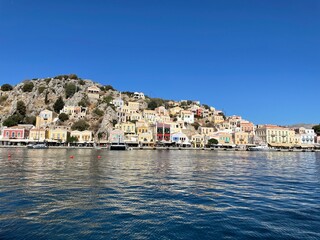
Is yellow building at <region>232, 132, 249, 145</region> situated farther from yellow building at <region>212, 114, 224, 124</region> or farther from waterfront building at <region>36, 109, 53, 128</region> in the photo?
waterfront building at <region>36, 109, 53, 128</region>

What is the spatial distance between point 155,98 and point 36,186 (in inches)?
5528

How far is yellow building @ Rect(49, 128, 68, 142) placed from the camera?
302 ft

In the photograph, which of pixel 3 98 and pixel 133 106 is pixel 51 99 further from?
pixel 133 106

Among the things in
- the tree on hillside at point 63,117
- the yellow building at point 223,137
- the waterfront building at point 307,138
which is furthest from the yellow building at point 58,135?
the waterfront building at point 307,138

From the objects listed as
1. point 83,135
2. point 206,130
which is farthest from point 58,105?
point 206,130

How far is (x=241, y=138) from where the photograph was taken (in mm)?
104000

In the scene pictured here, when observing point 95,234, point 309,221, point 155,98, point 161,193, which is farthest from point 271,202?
point 155,98

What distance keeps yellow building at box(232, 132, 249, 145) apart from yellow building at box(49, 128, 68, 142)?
2465 inches

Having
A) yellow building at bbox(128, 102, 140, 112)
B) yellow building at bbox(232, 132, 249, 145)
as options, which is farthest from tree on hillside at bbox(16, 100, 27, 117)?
yellow building at bbox(232, 132, 249, 145)

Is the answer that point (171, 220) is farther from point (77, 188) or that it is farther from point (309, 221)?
point (77, 188)

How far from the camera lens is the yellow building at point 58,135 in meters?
92.1

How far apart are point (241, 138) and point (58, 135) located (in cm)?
6770

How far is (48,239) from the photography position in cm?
780

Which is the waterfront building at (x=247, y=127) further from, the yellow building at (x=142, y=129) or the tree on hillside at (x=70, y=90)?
the tree on hillside at (x=70, y=90)
